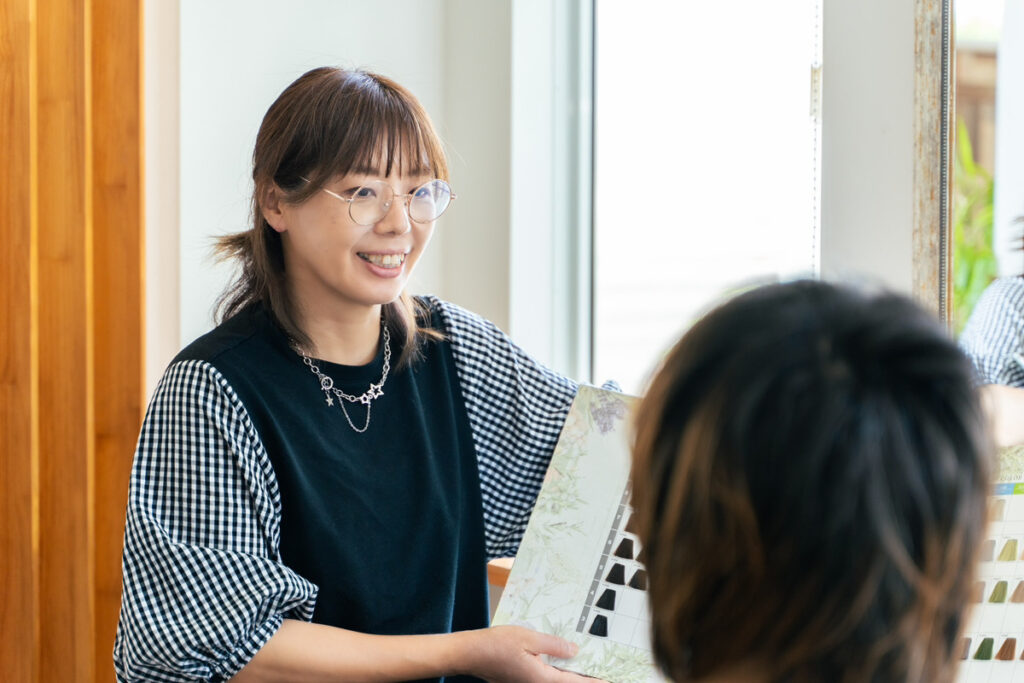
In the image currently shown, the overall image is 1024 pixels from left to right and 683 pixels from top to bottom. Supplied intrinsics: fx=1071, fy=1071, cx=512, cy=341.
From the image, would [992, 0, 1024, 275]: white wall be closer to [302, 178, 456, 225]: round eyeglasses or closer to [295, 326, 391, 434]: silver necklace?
[302, 178, 456, 225]: round eyeglasses

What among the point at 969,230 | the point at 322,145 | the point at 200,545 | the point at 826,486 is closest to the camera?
the point at 826,486

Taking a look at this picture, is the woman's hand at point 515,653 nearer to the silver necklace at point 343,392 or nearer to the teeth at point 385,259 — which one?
the silver necklace at point 343,392

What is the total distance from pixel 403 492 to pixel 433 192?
394 mm

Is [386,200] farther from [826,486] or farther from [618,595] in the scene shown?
[826,486]

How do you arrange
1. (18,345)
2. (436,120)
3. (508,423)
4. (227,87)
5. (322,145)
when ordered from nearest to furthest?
1. (322,145)
2. (508,423)
3. (18,345)
4. (227,87)
5. (436,120)

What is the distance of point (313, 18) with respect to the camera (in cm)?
226

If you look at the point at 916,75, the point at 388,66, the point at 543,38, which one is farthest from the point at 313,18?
the point at 916,75

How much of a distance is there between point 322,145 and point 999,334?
93cm

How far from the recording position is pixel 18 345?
194cm

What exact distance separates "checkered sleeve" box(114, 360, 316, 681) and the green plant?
41.4 inches

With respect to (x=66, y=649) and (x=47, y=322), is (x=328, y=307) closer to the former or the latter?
(x=47, y=322)

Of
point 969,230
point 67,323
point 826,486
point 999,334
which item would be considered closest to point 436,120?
point 67,323

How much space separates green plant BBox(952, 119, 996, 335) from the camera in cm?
160

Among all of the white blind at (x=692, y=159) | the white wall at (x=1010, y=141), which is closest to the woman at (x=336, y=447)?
the white wall at (x=1010, y=141)
